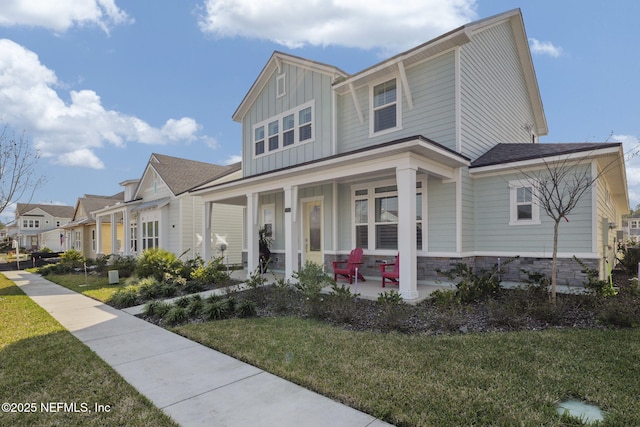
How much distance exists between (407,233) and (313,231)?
5.14 metres

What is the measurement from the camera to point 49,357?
4.43m

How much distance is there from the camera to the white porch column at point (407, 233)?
6805mm

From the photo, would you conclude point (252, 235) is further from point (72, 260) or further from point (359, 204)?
point (72, 260)

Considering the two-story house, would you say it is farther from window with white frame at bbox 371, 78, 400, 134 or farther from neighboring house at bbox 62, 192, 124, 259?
neighboring house at bbox 62, 192, 124, 259

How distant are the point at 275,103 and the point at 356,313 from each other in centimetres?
891

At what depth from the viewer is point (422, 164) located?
23.8 ft

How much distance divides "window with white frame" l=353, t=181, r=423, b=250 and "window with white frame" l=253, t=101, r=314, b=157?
113 inches

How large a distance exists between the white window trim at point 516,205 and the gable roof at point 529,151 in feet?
1.96

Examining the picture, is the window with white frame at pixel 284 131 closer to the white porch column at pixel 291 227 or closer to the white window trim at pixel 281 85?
the white window trim at pixel 281 85

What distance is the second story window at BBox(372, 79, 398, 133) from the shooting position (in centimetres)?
948

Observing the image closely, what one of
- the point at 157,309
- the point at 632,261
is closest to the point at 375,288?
the point at 157,309

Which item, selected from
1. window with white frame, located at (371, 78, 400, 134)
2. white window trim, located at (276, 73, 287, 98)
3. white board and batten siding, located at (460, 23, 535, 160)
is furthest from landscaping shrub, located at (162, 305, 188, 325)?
white window trim, located at (276, 73, 287, 98)

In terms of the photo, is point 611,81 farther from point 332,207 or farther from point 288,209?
point 288,209

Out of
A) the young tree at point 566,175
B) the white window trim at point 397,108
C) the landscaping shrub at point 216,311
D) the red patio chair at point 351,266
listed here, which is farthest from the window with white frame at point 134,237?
the young tree at point 566,175
